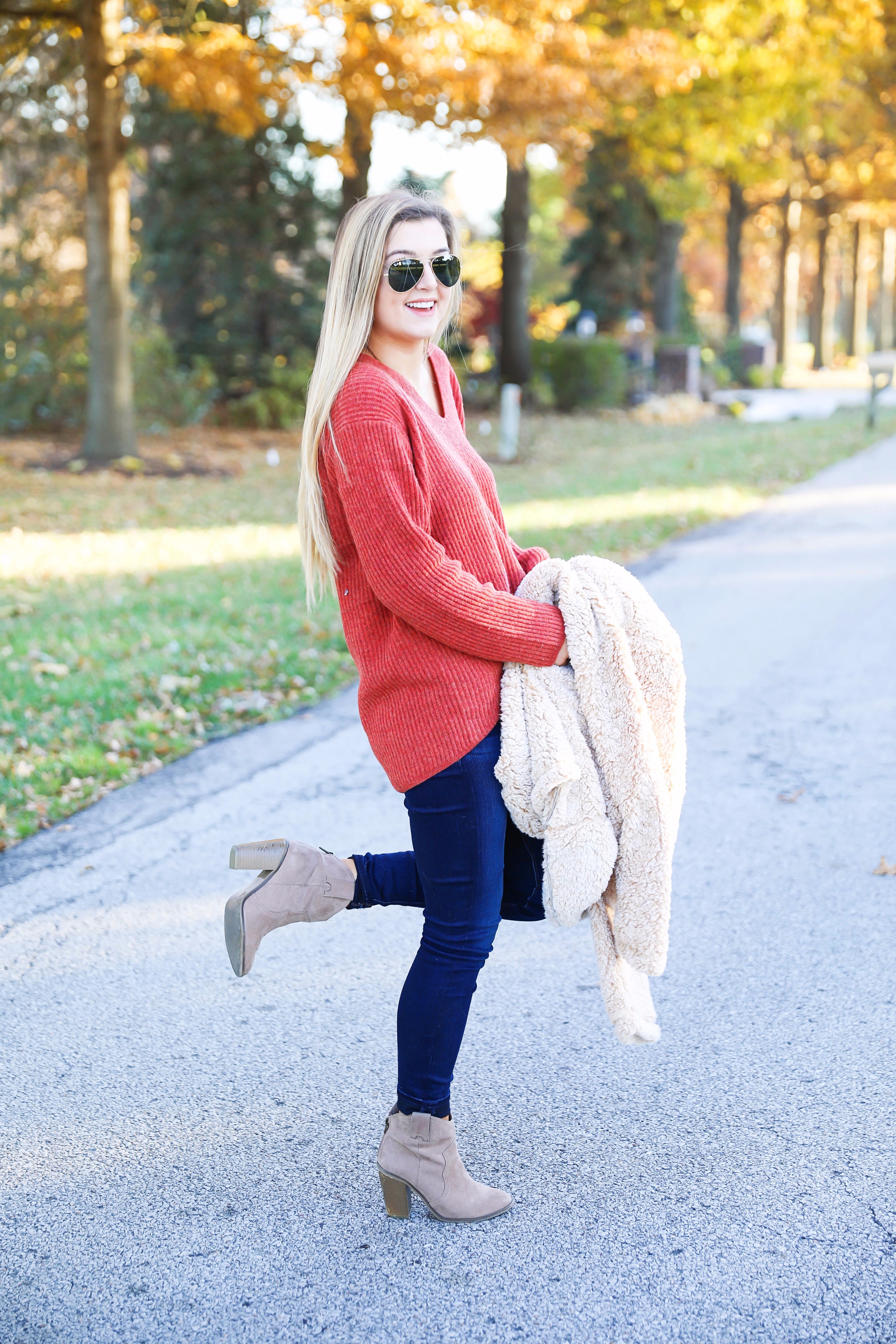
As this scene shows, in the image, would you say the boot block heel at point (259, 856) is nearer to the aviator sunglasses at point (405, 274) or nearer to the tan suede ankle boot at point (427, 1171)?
the tan suede ankle boot at point (427, 1171)

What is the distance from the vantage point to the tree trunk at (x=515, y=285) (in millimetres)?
21375

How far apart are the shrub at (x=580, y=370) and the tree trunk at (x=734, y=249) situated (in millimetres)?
13308

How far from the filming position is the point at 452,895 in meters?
2.44

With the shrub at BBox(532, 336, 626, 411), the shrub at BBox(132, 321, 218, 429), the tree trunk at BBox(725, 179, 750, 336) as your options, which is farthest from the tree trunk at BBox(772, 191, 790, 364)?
the shrub at BBox(132, 321, 218, 429)

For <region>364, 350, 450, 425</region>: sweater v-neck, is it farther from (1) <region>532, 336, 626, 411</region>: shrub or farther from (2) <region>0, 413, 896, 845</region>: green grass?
(1) <region>532, 336, 626, 411</region>: shrub

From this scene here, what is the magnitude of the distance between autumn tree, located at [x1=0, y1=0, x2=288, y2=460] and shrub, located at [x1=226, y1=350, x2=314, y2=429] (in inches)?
186

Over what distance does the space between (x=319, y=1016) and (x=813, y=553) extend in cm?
792

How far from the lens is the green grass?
18.4ft

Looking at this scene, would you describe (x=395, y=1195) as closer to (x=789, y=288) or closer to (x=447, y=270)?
(x=447, y=270)

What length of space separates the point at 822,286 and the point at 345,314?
152 ft

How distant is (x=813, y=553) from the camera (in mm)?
10258

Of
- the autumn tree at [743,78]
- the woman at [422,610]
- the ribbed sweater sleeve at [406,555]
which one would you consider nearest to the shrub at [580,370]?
the autumn tree at [743,78]

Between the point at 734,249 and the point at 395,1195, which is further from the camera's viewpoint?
the point at 734,249

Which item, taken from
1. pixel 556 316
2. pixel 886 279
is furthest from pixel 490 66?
pixel 886 279
